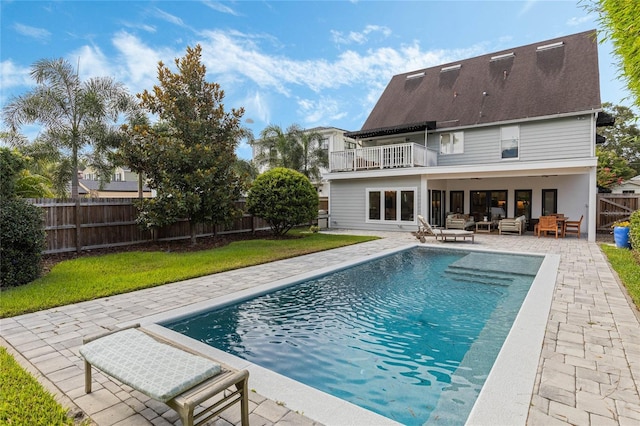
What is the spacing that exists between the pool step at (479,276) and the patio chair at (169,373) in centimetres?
625

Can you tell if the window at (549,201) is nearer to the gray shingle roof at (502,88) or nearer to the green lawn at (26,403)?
the gray shingle roof at (502,88)

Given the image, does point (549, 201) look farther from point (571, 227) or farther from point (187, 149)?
point (187, 149)

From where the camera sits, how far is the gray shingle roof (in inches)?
587

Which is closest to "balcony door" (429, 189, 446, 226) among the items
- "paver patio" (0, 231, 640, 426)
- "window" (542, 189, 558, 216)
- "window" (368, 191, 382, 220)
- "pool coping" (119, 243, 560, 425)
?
"window" (368, 191, 382, 220)

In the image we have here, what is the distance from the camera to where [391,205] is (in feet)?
55.9

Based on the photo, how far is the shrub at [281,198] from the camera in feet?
44.4

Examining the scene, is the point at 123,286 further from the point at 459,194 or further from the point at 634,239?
the point at 459,194

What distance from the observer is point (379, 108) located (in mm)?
20984

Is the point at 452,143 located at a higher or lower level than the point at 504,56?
lower

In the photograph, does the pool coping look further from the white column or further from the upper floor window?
the upper floor window

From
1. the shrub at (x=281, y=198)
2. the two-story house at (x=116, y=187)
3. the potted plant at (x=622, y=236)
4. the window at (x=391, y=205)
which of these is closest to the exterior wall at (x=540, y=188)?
the window at (x=391, y=205)

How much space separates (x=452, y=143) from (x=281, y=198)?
9576 millimetres

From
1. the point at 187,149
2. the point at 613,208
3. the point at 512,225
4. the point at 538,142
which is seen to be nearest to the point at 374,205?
the point at 512,225

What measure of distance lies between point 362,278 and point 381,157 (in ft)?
33.6
